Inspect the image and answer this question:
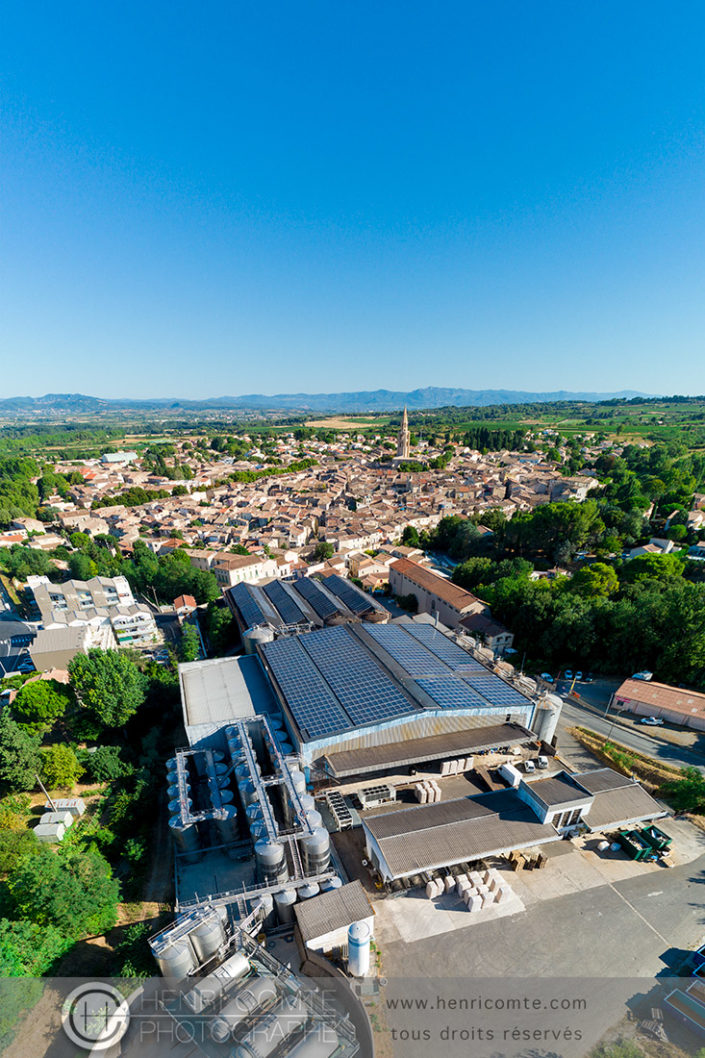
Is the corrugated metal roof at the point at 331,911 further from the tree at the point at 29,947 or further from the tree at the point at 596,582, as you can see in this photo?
the tree at the point at 596,582

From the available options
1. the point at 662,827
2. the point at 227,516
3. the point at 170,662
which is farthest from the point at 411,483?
the point at 662,827

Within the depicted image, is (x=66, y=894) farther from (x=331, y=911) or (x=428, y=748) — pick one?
(x=428, y=748)

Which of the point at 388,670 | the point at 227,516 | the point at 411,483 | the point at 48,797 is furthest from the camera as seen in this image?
the point at 411,483

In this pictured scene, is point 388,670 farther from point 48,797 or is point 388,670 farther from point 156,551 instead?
point 156,551

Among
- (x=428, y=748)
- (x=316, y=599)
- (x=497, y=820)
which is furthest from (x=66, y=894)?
(x=316, y=599)

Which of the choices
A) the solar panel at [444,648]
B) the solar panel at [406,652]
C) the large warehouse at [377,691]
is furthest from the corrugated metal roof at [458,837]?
the solar panel at [444,648]
